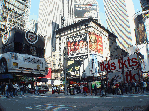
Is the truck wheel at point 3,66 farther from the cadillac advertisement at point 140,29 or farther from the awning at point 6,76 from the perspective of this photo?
the cadillac advertisement at point 140,29

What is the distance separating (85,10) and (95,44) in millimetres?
39557

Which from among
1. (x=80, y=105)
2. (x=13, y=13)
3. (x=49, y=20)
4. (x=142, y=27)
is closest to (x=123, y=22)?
(x=142, y=27)

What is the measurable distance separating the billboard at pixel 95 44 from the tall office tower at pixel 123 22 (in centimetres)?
6007

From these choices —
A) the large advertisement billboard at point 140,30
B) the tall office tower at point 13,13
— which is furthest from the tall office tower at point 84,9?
the tall office tower at point 13,13

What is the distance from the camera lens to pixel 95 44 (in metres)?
68.5

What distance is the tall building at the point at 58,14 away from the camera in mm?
99188

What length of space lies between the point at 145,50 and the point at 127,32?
21.8 metres

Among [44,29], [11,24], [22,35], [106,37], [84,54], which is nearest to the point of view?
[22,35]

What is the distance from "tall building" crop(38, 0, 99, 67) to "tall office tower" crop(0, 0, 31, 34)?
1305 inches

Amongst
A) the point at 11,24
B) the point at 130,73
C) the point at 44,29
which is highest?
the point at 44,29

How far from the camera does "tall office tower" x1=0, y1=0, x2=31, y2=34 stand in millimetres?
60138

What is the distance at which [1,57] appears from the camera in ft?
114

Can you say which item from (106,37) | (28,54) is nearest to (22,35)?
(28,54)

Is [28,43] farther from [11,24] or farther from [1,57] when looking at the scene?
[11,24]
